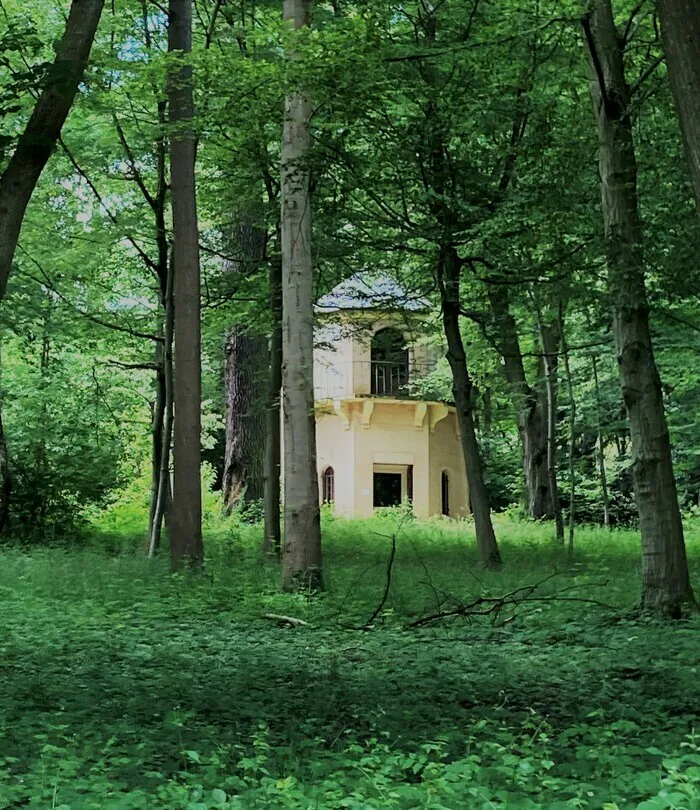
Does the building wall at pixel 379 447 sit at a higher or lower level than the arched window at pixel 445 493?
higher

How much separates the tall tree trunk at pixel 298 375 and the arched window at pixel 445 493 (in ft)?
86.5

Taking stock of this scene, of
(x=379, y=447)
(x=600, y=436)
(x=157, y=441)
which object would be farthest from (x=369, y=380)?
(x=157, y=441)

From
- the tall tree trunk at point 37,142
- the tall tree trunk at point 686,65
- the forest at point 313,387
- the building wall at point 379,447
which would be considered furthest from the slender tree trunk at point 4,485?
the building wall at point 379,447

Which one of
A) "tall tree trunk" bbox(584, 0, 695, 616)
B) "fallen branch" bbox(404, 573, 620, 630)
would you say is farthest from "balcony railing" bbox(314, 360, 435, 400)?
"tall tree trunk" bbox(584, 0, 695, 616)

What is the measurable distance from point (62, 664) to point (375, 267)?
11.0 metres

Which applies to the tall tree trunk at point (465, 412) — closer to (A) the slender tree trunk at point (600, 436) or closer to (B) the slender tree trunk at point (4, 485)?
(A) the slender tree trunk at point (600, 436)

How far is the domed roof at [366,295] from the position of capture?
17516 mm

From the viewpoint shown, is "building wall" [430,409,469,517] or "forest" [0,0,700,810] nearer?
"forest" [0,0,700,810]

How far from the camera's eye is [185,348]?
13750 mm

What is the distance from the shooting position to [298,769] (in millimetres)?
4270

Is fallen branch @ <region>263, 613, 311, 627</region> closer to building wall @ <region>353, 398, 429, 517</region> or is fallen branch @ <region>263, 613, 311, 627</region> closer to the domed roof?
the domed roof

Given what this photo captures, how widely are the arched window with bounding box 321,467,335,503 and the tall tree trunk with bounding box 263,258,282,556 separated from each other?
19.6 meters

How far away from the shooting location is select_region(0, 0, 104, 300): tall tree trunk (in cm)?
638

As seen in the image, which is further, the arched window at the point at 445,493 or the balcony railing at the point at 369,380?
the arched window at the point at 445,493
